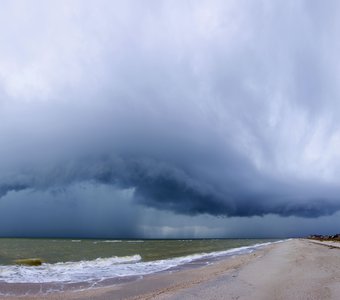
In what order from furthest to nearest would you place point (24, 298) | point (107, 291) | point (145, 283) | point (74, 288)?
point (145, 283)
point (74, 288)
point (107, 291)
point (24, 298)

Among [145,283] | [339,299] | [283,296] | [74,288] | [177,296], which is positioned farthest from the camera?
[145,283]

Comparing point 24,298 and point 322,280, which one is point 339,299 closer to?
point 322,280

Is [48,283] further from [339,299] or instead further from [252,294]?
[339,299]

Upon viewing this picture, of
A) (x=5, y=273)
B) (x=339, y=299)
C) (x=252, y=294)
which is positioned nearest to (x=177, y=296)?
(x=252, y=294)

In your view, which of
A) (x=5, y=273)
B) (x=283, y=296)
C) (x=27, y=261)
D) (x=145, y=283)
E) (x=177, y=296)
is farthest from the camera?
Answer: (x=27, y=261)

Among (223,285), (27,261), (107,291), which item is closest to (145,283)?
(107,291)

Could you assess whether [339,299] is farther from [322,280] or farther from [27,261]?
[27,261]

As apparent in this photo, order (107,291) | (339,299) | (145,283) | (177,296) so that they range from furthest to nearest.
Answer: (145,283) → (107,291) → (177,296) → (339,299)

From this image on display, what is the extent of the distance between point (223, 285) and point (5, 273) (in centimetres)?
1940

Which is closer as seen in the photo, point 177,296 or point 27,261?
point 177,296

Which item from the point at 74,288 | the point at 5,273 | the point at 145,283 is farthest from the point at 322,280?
the point at 5,273

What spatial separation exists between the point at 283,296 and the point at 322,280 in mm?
5678

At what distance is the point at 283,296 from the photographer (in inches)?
585

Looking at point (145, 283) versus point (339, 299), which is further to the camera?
point (145, 283)
